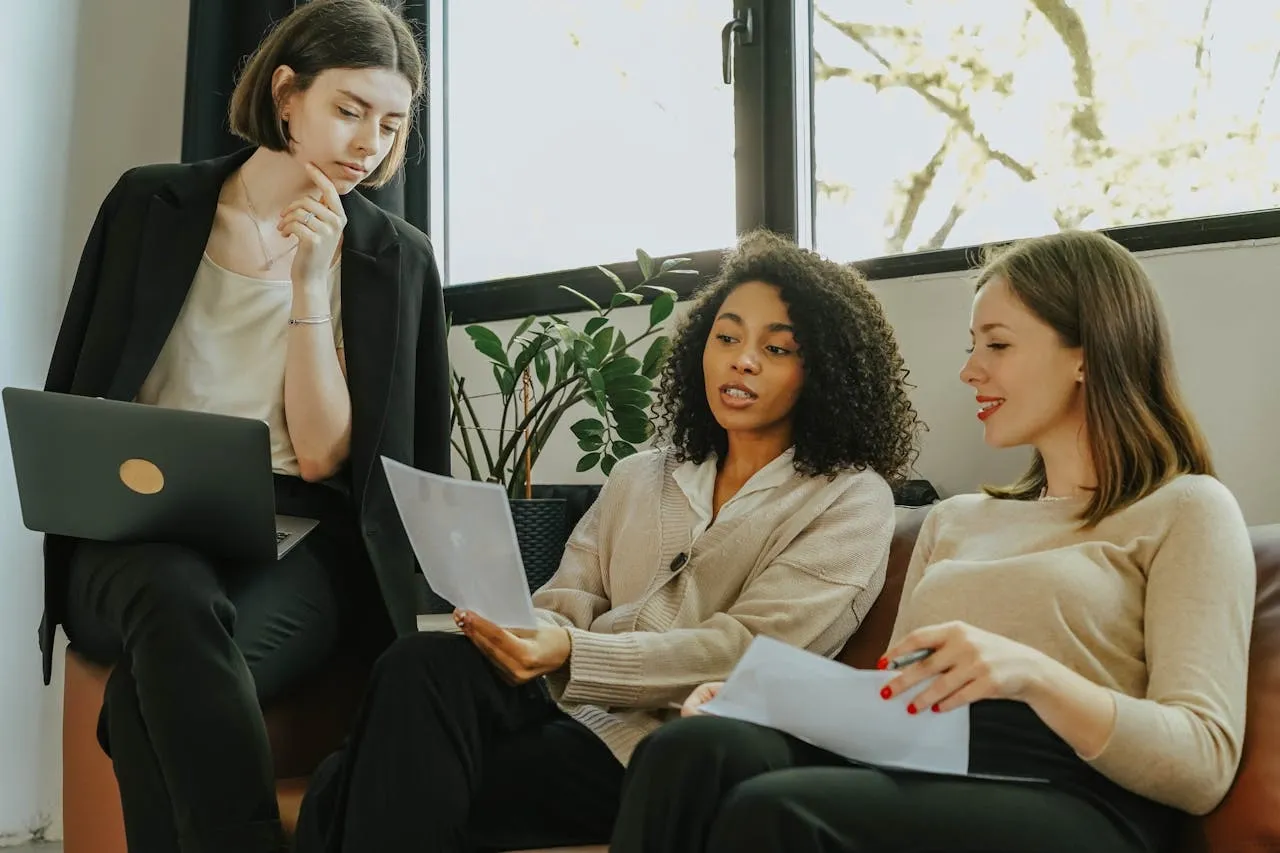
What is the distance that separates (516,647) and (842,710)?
1.39 ft

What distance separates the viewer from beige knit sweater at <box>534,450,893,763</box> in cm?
142

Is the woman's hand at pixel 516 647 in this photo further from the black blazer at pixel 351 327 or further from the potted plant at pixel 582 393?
the potted plant at pixel 582 393

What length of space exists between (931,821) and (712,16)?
1.91 meters

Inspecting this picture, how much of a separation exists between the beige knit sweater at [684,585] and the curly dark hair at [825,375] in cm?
5

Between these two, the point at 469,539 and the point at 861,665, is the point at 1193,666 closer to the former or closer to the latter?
the point at 861,665

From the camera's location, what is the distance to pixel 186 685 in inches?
56.0

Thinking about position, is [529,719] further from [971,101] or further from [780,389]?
[971,101]

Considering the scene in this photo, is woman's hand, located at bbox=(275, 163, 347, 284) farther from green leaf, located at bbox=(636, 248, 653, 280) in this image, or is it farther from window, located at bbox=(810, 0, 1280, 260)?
window, located at bbox=(810, 0, 1280, 260)

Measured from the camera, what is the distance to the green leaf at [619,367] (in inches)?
80.6

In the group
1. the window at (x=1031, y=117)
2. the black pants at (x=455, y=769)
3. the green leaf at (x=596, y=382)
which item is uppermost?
the window at (x=1031, y=117)

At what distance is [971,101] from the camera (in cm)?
216

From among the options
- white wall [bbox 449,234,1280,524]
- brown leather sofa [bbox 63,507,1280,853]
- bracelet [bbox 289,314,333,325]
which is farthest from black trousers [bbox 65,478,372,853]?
white wall [bbox 449,234,1280,524]

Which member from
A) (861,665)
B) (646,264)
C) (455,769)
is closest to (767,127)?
(646,264)

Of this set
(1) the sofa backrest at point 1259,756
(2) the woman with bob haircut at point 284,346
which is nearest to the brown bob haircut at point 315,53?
(2) the woman with bob haircut at point 284,346
